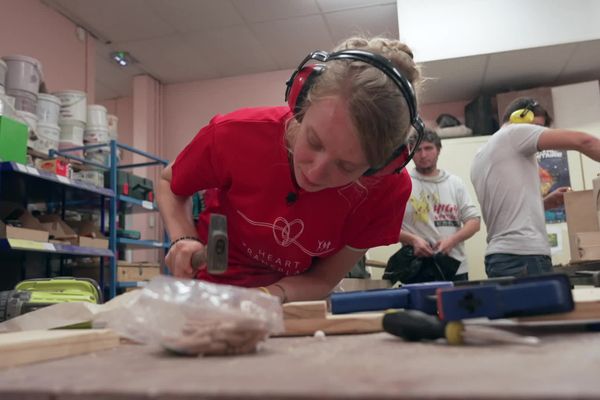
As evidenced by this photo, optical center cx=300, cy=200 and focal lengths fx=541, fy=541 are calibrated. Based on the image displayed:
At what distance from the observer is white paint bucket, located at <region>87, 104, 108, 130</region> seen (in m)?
3.98

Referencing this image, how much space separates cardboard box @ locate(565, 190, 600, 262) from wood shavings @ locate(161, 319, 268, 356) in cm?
220

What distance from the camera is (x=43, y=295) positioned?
1231 millimetres

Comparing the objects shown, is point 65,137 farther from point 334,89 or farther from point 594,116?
point 594,116

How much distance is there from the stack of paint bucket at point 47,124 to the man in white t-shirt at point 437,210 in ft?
7.53

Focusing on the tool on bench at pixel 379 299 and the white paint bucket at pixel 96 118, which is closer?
the tool on bench at pixel 379 299

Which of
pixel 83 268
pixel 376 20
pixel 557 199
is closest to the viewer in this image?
pixel 557 199

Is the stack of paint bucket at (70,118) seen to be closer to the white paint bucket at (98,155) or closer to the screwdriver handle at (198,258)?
the white paint bucket at (98,155)

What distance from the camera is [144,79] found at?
525cm

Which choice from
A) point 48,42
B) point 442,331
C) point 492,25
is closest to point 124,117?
point 48,42

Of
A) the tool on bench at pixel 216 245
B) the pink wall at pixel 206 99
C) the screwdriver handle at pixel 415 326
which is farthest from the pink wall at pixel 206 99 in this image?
the screwdriver handle at pixel 415 326

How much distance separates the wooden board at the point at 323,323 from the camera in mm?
678

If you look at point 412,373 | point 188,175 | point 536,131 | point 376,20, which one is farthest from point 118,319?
point 376,20

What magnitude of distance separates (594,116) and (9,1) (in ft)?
13.6

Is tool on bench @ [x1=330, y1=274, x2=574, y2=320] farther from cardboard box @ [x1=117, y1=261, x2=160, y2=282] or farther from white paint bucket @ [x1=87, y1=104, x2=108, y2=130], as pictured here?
white paint bucket @ [x1=87, y1=104, x2=108, y2=130]
